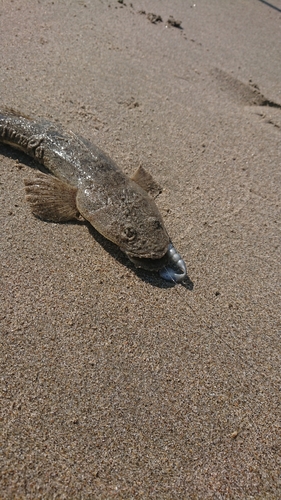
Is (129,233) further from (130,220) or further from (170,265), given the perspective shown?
(170,265)

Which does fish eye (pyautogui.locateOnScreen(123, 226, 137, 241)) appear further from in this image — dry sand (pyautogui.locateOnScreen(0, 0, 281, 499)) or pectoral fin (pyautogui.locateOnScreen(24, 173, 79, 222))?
pectoral fin (pyautogui.locateOnScreen(24, 173, 79, 222))

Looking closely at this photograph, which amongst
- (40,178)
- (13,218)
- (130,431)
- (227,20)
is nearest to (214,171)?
(40,178)

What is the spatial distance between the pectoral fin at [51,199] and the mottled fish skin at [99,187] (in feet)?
0.19

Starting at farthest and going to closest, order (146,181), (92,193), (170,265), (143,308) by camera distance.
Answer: (146,181) < (92,193) < (170,265) < (143,308)

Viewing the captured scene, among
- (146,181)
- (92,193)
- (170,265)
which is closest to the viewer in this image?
(170,265)

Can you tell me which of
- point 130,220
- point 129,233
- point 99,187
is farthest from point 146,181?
point 129,233

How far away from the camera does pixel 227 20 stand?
289 inches

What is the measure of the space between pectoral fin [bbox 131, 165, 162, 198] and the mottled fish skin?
7.7 inches

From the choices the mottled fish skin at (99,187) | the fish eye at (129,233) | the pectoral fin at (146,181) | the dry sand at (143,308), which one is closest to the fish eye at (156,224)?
the mottled fish skin at (99,187)

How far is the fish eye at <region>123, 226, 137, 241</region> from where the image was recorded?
3.03m

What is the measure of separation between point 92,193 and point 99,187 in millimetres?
78

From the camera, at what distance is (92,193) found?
10.9 ft

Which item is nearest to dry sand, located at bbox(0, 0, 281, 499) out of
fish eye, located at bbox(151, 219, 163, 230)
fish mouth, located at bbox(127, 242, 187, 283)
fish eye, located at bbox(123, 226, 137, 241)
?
fish mouth, located at bbox(127, 242, 187, 283)

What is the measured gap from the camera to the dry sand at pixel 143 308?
2.25 meters
